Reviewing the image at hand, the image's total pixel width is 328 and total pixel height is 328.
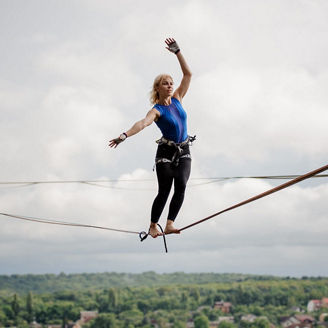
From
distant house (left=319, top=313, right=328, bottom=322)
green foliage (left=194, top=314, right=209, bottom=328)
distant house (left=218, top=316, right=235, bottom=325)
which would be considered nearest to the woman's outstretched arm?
green foliage (left=194, top=314, right=209, bottom=328)

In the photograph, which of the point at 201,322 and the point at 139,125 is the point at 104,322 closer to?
the point at 201,322

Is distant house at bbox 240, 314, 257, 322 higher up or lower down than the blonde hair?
lower down

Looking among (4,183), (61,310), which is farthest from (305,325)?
(4,183)

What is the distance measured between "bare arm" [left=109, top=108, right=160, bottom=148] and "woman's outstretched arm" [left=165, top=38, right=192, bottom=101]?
0.65m

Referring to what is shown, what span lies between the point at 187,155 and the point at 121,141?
1948 millimetres

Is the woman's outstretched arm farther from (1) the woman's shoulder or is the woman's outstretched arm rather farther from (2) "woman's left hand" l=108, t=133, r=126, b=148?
(2) "woman's left hand" l=108, t=133, r=126, b=148

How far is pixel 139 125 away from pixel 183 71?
1511mm

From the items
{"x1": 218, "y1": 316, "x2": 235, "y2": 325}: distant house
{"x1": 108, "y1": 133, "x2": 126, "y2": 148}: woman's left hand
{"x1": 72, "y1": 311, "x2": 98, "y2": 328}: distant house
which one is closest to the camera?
{"x1": 108, "y1": 133, "x2": 126, "y2": 148}: woman's left hand

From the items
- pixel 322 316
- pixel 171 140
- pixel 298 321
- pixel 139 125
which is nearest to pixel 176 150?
pixel 171 140

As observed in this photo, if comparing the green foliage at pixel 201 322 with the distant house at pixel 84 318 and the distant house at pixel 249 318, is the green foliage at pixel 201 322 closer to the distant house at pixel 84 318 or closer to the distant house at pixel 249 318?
the distant house at pixel 249 318

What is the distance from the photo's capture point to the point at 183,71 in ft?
29.0

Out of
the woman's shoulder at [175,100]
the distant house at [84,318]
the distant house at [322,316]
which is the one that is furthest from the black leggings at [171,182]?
the distant house at [322,316]

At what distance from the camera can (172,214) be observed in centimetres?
918

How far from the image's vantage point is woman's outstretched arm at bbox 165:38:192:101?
28.5 ft
